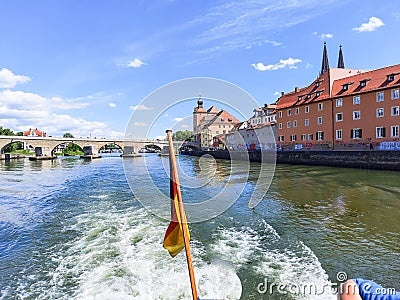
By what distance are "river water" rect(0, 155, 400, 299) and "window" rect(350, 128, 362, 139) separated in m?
27.4

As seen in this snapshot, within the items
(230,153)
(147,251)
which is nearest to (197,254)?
(147,251)

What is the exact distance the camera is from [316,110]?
154ft

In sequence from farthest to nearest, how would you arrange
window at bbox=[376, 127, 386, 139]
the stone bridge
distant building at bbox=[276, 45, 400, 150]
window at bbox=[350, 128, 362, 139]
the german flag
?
the stone bridge
window at bbox=[350, 128, 362, 139]
window at bbox=[376, 127, 386, 139]
distant building at bbox=[276, 45, 400, 150]
the german flag

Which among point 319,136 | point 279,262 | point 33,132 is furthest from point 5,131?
point 279,262

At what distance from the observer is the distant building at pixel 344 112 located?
35844mm

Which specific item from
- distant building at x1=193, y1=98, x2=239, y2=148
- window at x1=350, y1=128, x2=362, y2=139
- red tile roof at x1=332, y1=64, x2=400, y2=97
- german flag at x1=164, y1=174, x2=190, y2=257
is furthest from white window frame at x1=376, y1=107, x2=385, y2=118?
distant building at x1=193, y1=98, x2=239, y2=148

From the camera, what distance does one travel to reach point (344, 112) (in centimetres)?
4147

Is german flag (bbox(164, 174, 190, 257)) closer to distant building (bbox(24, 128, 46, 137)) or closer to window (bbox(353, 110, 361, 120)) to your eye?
window (bbox(353, 110, 361, 120))

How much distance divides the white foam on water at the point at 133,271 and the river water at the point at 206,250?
2cm

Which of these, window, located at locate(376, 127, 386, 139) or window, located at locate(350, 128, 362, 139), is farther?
window, located at locate(350, 128, 362, 139)

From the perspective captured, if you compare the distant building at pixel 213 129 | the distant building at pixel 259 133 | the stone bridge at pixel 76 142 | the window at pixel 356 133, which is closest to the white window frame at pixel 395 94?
the window at pixel 356 133

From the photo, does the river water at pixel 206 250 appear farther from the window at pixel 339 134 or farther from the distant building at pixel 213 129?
the distant building at pixel 213 129

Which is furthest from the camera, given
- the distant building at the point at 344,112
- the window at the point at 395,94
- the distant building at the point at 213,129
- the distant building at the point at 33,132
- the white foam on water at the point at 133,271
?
the distant building at the point at 33,132

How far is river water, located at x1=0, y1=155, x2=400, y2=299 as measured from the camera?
Result: 627cm
